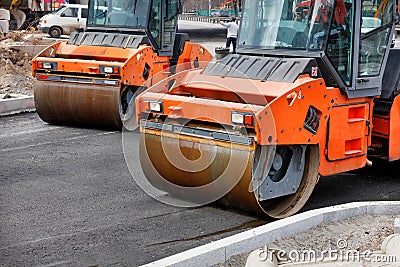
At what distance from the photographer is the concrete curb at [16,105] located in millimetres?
13320

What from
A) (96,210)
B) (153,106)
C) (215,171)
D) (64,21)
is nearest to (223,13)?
(64,21)

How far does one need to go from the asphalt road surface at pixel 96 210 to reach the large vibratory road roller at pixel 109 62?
97 centimetres

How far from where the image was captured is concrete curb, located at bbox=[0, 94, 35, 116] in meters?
13.3

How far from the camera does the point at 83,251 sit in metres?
6.25

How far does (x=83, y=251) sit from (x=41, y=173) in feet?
9.54

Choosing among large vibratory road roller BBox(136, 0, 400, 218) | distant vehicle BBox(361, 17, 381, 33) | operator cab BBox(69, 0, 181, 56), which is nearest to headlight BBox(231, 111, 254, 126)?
large vibratory road roller BBox(136, 0, 400, 218)

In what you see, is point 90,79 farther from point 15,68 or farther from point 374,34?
point 15,68

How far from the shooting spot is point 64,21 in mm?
31453

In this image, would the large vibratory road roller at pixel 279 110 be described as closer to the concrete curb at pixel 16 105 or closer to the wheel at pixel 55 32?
the concrete curb at pixel 16 105

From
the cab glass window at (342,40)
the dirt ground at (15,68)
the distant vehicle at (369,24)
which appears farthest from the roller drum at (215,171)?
the dirt ground at (15,68)

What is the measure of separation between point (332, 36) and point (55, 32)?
24.8 m

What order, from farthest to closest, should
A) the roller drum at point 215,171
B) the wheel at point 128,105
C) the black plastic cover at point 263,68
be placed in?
the wheel at point 128,105, the black plastic cover at point 263,68, the roller drum at point 215,171

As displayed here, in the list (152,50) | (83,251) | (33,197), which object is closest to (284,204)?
(83,251)

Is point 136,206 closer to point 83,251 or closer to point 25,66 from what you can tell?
point 83,251
